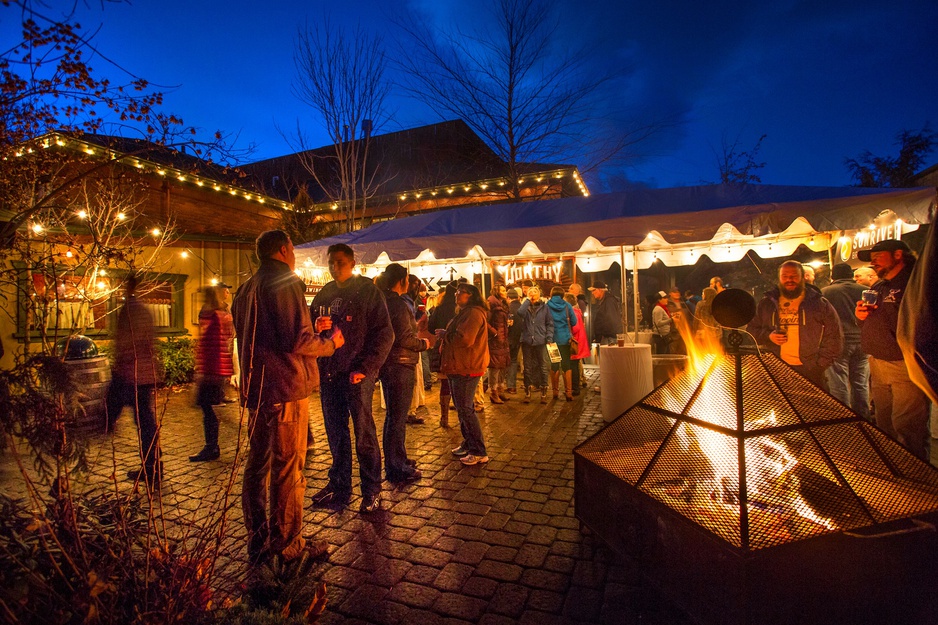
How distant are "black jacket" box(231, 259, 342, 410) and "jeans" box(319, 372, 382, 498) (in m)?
0.85

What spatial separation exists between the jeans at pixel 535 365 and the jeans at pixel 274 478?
5.91m

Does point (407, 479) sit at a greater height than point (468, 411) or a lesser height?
lesser

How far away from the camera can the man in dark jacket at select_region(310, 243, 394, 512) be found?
3879mm

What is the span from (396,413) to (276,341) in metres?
1.80

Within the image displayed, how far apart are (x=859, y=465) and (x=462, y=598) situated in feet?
7.95

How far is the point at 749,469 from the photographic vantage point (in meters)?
2.47

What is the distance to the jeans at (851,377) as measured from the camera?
18.9 feet

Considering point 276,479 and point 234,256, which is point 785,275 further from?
point 234,256

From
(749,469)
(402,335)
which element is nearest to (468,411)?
(402,335)

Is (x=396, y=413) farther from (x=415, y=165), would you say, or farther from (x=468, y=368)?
(x=415, y=165)

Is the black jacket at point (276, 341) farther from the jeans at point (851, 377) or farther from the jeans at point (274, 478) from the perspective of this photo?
the jeans at point (851, 377)

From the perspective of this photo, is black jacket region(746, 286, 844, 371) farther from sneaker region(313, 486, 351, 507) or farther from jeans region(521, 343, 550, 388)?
sneaker region(313, 486, 351, 507)

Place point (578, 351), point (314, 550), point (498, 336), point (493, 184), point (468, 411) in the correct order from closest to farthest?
1. point (314, 550)
2. point (468, 411)
3. point (498, 336)
4. point (578, 351)
5. point (493, 184)

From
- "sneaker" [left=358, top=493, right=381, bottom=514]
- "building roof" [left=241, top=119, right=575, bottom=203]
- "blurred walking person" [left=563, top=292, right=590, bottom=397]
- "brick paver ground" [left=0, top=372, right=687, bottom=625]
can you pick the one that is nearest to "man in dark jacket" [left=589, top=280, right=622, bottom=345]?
"blurred walking person" [left=563, top=292, right=590, bottom=397]
